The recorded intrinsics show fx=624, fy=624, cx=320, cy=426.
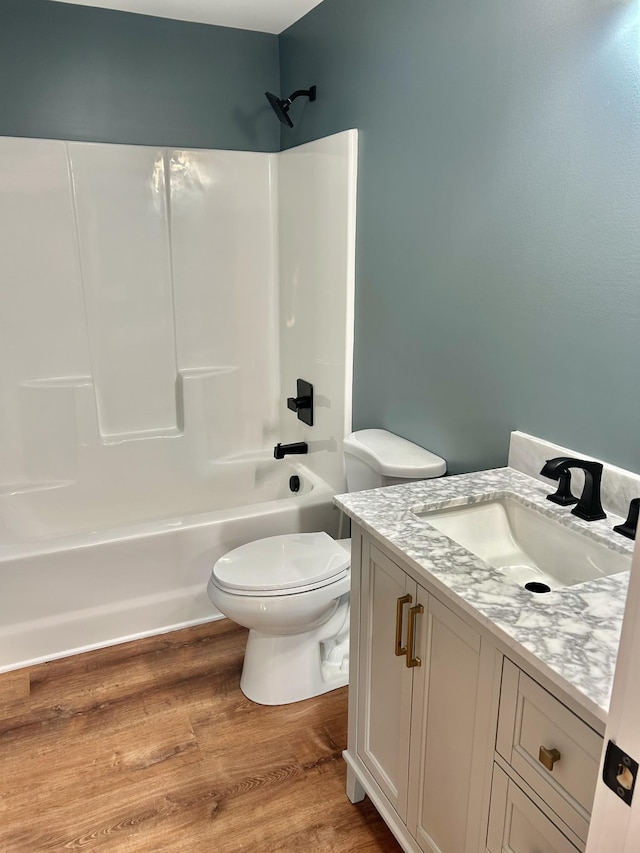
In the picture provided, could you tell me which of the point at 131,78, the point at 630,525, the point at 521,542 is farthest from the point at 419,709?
the point at 131,78

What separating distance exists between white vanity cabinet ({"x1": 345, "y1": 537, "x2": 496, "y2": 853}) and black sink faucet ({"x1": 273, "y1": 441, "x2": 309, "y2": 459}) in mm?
1313

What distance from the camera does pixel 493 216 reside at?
166 centimetres

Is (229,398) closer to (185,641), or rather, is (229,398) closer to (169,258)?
(169,258)

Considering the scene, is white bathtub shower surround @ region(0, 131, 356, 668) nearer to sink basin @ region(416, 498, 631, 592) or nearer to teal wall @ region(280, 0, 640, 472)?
teal wall @ region(280, 0, 640, 472)

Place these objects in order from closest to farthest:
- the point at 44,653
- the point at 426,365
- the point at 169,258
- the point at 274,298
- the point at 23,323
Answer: the point at 426,365
the point at 44,653
the point at 23,323
the point at 169,258
the point at 274,298

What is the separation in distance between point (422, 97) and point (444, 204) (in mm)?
343

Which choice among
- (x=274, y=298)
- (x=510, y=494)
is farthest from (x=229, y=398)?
(x=510, y=494)

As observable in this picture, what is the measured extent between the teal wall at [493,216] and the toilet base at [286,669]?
2.52ft

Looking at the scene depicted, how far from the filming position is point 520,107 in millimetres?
1528

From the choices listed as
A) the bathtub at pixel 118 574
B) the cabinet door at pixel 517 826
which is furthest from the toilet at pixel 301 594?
the cabinet door at pixel 517 826

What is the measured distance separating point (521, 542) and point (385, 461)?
546 millimetres

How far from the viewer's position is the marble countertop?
90 cm

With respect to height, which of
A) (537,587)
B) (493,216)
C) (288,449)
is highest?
(493,216)

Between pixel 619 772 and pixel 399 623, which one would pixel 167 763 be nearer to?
pixel 399 623
